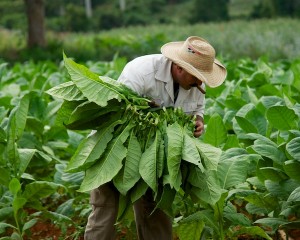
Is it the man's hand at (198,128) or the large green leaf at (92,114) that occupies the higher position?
the large green leaf at (92,114)

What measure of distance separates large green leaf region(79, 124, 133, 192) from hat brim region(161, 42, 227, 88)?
1.46 ft

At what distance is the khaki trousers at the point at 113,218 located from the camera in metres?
4.18

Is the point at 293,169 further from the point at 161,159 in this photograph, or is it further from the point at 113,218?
the point at 113,218

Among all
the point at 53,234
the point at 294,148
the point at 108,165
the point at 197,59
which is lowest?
the point at 53,234

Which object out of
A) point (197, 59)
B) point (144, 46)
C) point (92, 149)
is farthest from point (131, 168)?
point (144, 46)

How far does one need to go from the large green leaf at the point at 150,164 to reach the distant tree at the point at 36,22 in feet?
64.5

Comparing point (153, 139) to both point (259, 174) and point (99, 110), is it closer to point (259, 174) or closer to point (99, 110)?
point (99, 110)

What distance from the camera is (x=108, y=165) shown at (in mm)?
3941

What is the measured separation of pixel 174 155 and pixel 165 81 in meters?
0.53

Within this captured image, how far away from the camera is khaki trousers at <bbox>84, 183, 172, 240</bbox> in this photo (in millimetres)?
4180

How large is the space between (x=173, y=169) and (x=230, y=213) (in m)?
A: 0.78

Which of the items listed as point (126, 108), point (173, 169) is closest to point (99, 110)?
point (126, 108)

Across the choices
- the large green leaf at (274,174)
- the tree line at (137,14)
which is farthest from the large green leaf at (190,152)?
the tree line at (137,14)

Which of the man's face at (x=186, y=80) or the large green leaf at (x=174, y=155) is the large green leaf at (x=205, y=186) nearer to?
the large green leaf at (x=174, y=155)
